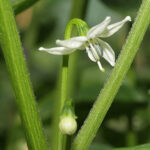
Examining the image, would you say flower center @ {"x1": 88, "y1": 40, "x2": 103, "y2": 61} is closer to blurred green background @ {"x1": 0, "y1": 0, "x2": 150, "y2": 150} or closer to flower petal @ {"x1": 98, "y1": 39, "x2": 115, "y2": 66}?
flower petal @ {"x1": 98, "y1": 39, "x2": 115, "y2": 66}

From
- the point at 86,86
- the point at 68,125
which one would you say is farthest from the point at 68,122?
the point at 86,86

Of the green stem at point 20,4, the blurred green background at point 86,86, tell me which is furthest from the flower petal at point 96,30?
the blurred green background at point 86,86

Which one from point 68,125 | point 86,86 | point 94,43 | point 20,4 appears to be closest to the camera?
point 68,125

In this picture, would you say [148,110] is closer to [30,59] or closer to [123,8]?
[123,8]

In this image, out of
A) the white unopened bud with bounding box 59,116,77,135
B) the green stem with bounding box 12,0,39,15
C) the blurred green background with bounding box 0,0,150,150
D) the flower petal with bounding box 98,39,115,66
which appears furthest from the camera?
the blurred green background with bounding box 0,0,150,150

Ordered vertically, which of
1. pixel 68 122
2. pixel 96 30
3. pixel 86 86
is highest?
pixel 96 30

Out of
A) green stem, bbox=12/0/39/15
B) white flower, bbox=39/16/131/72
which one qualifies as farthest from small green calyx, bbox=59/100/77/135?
green stem, bbox=12/0/39/15

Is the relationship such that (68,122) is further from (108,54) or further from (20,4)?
(20,4)
